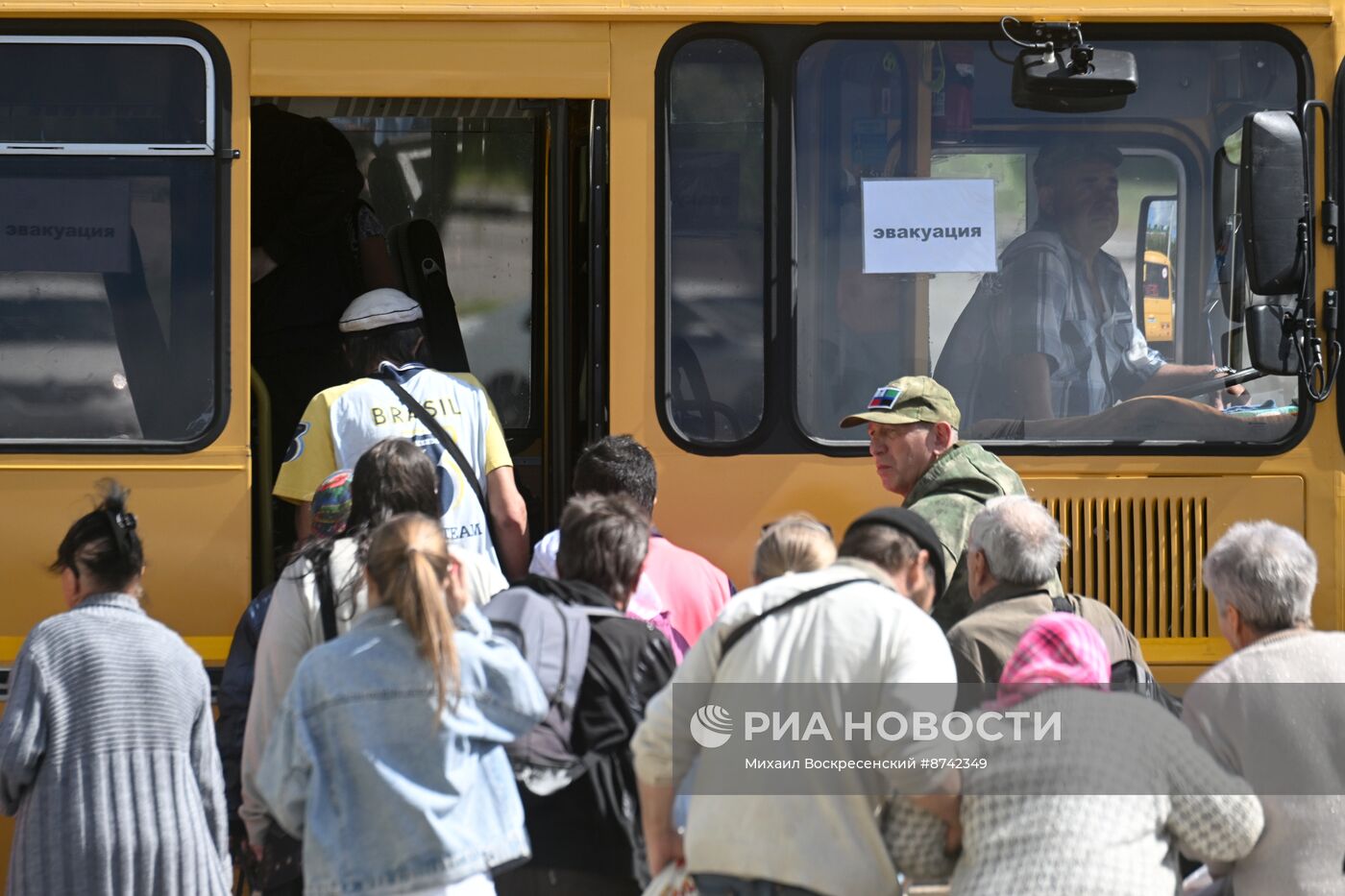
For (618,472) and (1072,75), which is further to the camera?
(1072,75)

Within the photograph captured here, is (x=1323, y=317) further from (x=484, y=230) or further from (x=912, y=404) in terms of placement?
(x=484, y=230)

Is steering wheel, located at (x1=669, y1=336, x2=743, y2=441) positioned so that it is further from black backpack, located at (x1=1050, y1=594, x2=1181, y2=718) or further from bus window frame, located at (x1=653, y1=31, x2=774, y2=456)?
black backpack, located at (x1=1050, y1=594, x2=1181, y2=718)

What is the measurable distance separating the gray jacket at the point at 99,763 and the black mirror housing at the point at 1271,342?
9.37ft

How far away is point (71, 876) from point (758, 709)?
5.32 ft

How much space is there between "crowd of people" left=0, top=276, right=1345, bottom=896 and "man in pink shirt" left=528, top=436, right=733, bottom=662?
0.02 meters

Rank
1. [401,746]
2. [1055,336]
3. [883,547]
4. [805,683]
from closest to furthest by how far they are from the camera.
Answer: [805,683]
[401,746]
[883,547]
[1055,336]

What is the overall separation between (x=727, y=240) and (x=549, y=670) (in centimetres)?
150

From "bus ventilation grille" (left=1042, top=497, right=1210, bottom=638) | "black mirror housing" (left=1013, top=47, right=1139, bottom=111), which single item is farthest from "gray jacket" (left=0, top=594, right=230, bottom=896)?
"black mirror housing" (left=1013, top=47, right=1139, bottom=111)

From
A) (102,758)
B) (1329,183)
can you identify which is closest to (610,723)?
(102,758)

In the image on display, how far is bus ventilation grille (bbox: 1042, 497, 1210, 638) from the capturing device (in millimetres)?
4312

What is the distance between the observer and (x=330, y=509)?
3.91m

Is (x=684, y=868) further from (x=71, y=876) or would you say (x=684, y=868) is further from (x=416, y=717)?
(x=71, y=876)

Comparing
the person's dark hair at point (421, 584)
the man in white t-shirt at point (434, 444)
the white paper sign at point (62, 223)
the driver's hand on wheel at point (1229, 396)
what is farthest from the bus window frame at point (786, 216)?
the white paper sign at point (62, 223)

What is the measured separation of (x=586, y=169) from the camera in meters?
4.75
